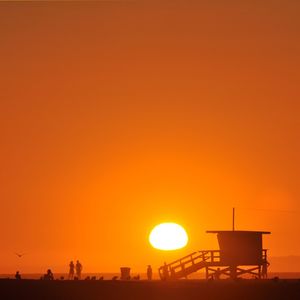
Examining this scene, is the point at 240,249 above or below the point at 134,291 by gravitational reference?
above

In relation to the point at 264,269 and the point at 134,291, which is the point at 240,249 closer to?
the point at 264,269

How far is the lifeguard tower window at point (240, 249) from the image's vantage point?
65.1 metres

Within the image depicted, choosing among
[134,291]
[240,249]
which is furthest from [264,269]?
[134,291]

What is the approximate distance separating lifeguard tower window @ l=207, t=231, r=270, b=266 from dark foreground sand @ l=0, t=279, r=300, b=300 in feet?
60.6

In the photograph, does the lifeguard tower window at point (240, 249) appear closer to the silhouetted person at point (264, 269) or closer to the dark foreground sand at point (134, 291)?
the silhouetted person at point (264, 269)

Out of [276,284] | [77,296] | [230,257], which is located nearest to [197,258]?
[230,257]

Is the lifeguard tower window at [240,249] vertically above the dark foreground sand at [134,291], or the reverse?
Result: the lifeguard tower window at [240,249]

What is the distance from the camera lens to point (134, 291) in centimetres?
4494

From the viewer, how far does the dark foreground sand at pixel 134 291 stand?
43938 millimetres

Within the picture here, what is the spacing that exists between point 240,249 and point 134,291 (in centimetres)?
2191

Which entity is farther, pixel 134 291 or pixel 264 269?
pixel 264 269

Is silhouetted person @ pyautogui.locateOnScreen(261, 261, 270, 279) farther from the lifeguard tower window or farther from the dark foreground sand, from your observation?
the dark foreground sand

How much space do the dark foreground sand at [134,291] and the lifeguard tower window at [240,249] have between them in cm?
1846

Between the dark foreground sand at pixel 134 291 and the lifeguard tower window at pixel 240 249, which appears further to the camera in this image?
the lifeguard tower window at pixel 240 249
